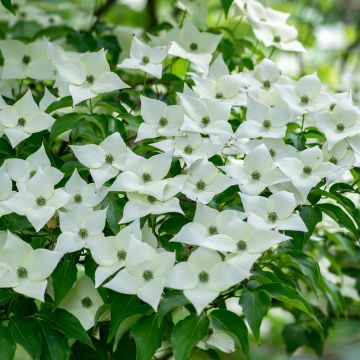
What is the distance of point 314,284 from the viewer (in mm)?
1091

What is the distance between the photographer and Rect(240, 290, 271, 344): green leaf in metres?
0.98

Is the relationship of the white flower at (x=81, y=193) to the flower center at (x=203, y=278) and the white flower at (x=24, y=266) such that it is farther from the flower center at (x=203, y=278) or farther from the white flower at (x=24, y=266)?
the flower center at (x=203, y=278)

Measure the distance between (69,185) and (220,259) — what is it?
27 cm

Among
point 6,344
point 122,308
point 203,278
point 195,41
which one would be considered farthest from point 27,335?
point 195,41

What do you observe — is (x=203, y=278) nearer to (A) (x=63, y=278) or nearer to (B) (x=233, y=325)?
(B) (x=233, y=325)

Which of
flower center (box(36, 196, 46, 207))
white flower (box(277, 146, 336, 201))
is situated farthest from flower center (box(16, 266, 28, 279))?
white flower (box(277, 146, 336, 201))

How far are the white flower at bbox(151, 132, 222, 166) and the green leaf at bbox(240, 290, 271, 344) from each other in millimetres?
238

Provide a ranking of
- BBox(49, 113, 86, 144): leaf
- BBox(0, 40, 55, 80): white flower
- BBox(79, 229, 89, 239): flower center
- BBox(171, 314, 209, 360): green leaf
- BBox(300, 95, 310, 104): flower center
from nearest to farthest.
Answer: BBox(171, 314, 209, 360): green leaf
BBox(79, 229, 89, 239): flower center
BBox(49, 113, 86, 144): leaf
BBox(300, 95, 310, 104): flower center
BBox(0, 40, 55, 80): white flower

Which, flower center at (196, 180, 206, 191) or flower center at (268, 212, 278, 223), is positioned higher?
flower center at (268, 212, 278, 223)

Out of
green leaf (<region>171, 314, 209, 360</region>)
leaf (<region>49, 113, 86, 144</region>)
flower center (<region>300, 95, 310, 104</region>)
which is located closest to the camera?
green leaf (<region>171, 314, 209, 360</region>)

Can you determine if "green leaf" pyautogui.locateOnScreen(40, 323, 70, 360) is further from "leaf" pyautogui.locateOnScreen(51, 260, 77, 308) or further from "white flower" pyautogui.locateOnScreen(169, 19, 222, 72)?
"white flower" pyautogui.locateOnScreen(169, 19, 222, 72)

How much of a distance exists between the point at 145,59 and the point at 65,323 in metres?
0.52

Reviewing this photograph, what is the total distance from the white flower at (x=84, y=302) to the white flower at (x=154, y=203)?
123 millimetres

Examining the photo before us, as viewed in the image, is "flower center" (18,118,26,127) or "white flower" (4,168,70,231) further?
"flower center" (18,118,26,127)
